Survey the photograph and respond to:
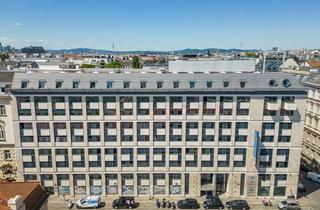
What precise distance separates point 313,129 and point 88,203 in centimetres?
5964

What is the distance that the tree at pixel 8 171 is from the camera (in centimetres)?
6284

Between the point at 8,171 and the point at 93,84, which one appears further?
the point at 8,171

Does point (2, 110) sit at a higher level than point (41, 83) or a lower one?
lower

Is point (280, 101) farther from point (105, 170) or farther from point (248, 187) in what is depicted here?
point (105, 170)

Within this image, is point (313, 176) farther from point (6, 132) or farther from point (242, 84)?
point (6, 132)

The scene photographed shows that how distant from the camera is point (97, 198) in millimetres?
58688

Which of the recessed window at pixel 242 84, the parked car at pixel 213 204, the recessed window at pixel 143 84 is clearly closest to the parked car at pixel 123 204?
the parked car at pixel 213 204

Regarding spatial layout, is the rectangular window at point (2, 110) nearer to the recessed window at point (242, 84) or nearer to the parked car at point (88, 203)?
the parked car at point (88, 203)

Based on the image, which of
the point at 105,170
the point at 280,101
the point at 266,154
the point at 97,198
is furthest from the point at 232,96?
the point at 97,198

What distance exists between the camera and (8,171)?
208 ft

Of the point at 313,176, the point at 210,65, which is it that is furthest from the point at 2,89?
the point at 313,176

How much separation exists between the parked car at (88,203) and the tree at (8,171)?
54.9 feet

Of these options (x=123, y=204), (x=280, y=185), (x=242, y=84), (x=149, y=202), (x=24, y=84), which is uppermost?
(x=242, y=84)

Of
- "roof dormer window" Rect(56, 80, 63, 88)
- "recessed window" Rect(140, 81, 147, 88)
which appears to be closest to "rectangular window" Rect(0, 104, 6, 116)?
"roof dormer window" Rect(56, 80, 63, 88)
